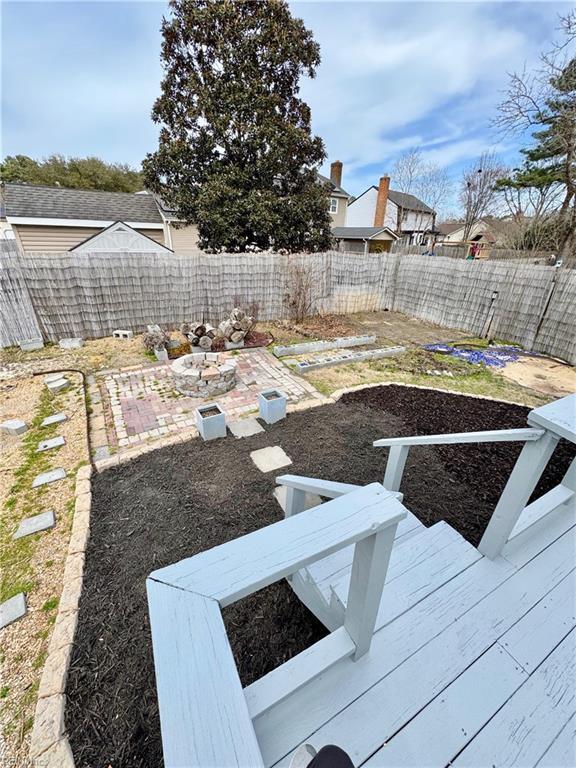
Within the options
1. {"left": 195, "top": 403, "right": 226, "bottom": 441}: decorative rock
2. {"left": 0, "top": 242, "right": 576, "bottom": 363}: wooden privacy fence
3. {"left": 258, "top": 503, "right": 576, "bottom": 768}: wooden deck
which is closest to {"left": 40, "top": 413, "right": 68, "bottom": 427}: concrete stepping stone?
{"left": 195, "top": 403, "right": 226, "bottom": 441}: decorative rock

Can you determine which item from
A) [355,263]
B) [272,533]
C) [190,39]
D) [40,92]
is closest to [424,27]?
[355,263]

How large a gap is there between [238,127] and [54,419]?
979 cm

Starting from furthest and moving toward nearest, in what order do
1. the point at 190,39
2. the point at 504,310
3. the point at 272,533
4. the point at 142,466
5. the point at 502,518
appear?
the point at 190,39 < the point at 504,310 < the point at 142,466 < the point at 502,518 < the point at 272,533

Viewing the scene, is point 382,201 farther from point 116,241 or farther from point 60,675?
point 60,675

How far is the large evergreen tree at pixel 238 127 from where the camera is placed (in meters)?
8.63

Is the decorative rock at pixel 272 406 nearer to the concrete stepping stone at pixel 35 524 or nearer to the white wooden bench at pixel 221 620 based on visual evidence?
the concrete stepping stone at pixel 35 524

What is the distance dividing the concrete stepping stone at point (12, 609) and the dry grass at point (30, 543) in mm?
32

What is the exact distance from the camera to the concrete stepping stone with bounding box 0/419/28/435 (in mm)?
3701

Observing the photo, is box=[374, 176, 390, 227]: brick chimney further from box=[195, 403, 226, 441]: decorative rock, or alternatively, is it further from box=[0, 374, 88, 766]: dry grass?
→ box=[0, 374, 88, 766]: dry grass

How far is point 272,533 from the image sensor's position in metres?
0.80

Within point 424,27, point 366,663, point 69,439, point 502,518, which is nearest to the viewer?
point 366,663

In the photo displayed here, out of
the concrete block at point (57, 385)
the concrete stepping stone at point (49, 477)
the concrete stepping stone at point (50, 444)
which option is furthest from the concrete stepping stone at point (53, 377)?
the concrete stepping stone at point (49, 477)

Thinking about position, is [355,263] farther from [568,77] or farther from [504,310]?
[568,77]

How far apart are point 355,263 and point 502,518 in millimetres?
8890
